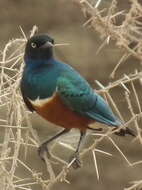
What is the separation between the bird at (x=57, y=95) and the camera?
314cm

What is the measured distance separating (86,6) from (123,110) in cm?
448

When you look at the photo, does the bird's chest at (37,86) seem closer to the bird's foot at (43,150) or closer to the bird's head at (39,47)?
the bird's head at (39,47)

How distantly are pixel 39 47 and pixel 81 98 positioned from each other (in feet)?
0.83

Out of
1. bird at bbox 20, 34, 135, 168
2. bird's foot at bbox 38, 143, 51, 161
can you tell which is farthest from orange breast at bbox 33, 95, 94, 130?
bird's foot at bbox 38, 143, 51, 161

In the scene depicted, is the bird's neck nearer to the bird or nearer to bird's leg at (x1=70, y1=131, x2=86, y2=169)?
the bird

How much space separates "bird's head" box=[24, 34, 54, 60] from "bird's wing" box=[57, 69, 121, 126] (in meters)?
0.11

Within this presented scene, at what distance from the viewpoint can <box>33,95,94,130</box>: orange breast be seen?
312 cm

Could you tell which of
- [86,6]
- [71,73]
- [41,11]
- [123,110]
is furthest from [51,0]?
[86,6]

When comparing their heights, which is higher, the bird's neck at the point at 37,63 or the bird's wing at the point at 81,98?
the bird's neck at the point at 37,63

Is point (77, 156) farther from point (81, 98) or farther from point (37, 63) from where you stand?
point (37, 63)

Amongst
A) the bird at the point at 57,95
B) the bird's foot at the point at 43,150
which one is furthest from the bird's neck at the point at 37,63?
the bird's foot at the point at 43,150

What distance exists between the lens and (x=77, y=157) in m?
3.28

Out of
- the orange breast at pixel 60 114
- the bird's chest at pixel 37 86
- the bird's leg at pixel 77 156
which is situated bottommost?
the bird's leg at pixel 77 156

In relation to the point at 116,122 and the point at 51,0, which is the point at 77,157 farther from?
the point at 51,0
